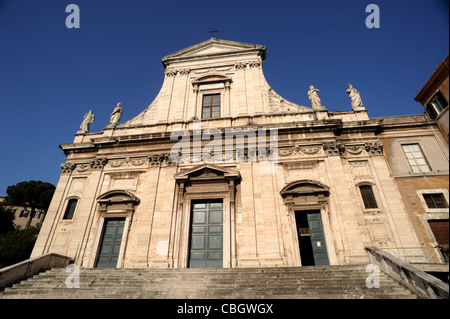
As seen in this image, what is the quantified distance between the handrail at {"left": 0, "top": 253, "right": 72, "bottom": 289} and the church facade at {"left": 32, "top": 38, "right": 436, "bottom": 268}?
700 mm

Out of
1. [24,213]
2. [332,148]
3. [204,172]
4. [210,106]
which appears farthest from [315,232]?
[24,213]

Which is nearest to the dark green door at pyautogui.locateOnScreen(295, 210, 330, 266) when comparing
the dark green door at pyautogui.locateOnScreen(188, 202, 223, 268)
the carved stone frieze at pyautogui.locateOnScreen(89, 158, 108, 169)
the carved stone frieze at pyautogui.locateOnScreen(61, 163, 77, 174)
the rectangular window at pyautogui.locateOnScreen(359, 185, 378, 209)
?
the rectangular window at pyautogui.locateOnScreen(359, 185, 378, 209)

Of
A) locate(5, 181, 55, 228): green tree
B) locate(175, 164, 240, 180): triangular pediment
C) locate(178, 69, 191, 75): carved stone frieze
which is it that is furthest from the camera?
locate(5, 181, 55, 228): green tree

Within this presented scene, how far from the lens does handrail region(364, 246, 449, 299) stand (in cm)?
574

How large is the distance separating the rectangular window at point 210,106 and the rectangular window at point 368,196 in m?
8.96

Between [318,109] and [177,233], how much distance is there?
10117 millimetres

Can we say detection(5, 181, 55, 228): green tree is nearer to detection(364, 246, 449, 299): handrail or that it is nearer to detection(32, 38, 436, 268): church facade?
detection(32, 38, 436, 268): church facade

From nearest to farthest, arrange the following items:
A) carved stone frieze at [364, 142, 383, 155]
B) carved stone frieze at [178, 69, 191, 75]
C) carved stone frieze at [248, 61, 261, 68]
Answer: carved stone frieze at [364, 142, 383, 155]
carved stone frieze at [248, 61, 261, 68]
carved stone frieze at [178, 69, 191, 75]

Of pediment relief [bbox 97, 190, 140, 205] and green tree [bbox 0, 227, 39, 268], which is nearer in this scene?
pediment relief [bbox 97, 190, 140, 205]

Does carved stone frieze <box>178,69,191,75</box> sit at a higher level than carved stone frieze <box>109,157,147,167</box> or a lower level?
higher

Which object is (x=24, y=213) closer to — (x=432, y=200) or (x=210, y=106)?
Result: (x=210, y=106)

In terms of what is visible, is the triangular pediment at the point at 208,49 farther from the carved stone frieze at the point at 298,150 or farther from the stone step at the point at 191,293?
the stone step at the point at 191,293

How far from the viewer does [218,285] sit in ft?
26.0
